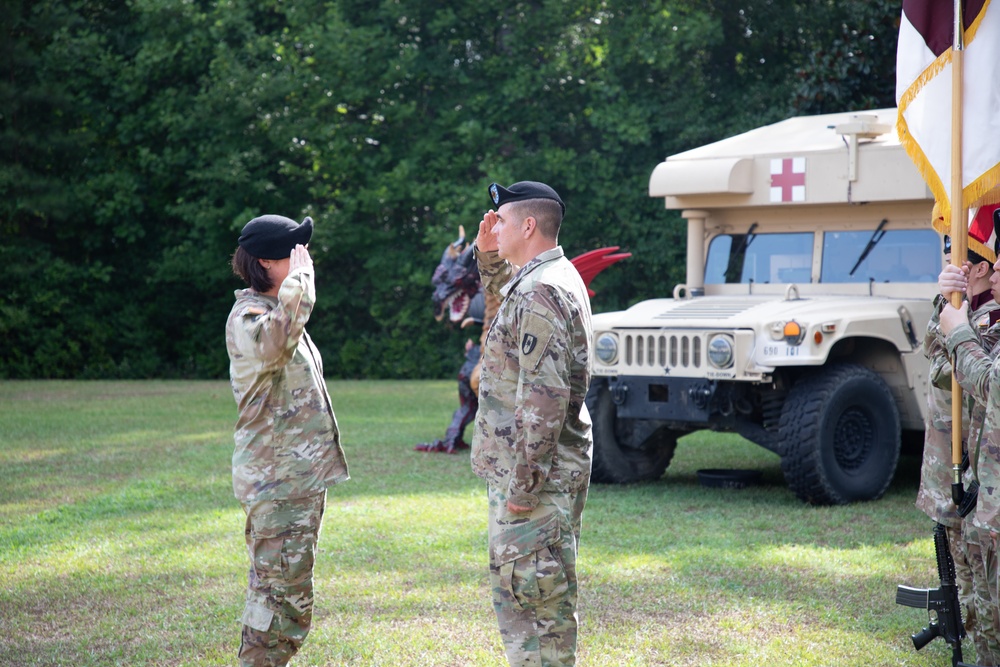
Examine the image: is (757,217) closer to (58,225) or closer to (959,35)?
(959,35)

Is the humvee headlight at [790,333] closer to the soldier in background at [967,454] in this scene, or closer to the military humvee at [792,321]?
the military humvee at [792,321]

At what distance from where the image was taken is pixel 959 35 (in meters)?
4.75

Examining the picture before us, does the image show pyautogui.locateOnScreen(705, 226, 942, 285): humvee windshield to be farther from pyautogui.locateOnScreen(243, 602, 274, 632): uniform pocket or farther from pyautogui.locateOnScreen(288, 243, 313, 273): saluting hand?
pyautogui.locateOnScreen(243, 602, 274, 632): uniform pocket

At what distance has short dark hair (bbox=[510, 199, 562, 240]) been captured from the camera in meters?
3.86

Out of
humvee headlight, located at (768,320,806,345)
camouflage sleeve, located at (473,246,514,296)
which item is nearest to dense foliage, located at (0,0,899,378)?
humvee headlight, located at (768,320,806,345)

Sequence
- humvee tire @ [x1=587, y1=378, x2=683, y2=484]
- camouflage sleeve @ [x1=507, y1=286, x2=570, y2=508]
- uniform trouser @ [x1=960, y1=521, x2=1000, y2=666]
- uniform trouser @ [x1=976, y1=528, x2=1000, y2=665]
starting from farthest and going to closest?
humvee tire @ [x1=587, y1=378, x2=683, y2=484]
uniform trouser @ [x1=960, y1=521, x2=1000, y2=666]
uniform trouser @ [x1=976, y1=528, x2=1000, y2=665]
camouflage sleeve @ [x1=507, y1=286, x2=570, y2=508]

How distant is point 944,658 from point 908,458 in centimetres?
668

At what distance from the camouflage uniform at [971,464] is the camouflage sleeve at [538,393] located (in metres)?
1.43

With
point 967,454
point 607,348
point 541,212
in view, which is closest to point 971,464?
point 967,454

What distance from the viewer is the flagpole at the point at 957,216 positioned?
4.36 m

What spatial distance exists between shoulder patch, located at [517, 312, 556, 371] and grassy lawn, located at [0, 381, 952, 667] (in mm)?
1791

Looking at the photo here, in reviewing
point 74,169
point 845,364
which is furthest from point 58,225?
point 845,364

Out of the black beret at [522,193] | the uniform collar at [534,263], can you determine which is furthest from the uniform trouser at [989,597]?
the black beret at [522,193]

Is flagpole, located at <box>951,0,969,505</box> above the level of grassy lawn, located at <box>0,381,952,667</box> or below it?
above
